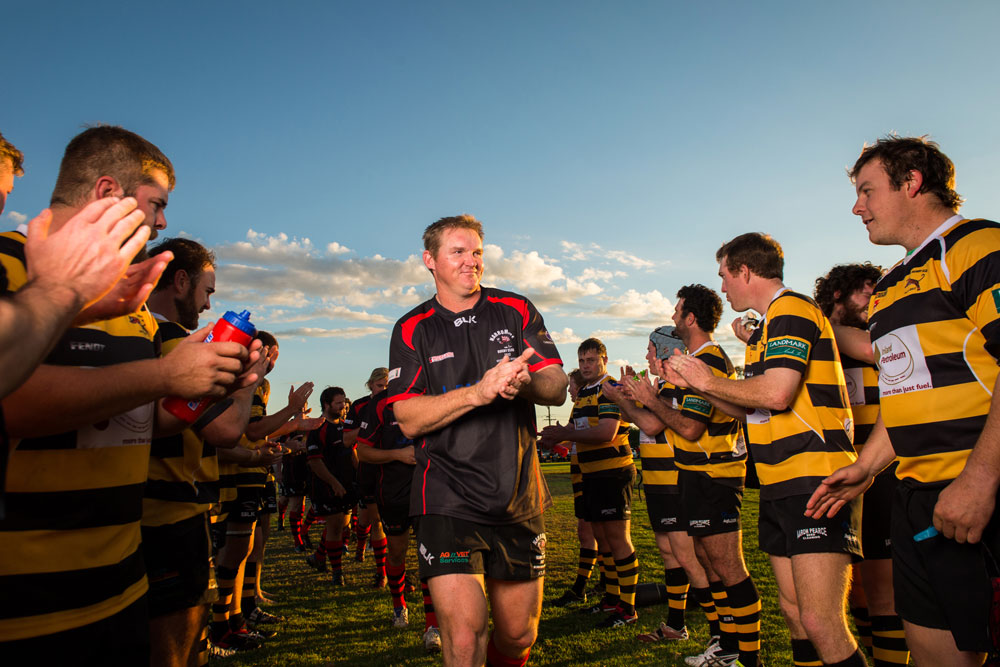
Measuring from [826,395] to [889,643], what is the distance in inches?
68.6

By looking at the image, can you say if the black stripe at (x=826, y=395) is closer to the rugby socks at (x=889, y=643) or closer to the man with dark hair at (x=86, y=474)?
the rugby socks at (x=889, y=643)

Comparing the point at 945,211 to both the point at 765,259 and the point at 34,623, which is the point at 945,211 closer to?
the point at 765,259

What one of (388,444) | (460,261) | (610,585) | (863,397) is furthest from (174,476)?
(610,585)

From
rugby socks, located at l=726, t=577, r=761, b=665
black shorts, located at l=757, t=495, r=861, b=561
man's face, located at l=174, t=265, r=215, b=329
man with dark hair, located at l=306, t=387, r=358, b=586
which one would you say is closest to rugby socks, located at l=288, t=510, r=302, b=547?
man with dark hair, located at l=306, t=387, r=358, b=586

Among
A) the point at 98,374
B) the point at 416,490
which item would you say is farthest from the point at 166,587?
the point at 98,374

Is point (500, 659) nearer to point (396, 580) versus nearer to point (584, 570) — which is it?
point (396, 580)

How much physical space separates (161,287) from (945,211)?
14.7 ft

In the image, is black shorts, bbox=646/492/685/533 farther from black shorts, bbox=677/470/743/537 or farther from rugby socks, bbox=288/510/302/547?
rugby socks, bbox=288/510/302/547

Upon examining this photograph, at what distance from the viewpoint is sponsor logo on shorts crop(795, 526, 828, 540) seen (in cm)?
336

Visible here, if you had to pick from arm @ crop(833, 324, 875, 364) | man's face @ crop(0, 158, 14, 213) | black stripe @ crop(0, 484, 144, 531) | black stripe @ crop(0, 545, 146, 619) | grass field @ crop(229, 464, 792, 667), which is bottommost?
grass field @ crop(229, 464, 792, 667)

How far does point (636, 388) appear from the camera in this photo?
5336mm

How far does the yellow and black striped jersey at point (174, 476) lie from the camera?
10.3 ft

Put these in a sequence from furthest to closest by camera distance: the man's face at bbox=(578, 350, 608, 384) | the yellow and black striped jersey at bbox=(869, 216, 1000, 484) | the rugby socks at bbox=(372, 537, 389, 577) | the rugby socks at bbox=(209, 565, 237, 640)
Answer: the rugby socks at bbox=(372, 537, 389, 577), the man's face at bbox=(578, 350, 608, 384), the rugby socks at bbox=(209, 565, 237, 640), the yellow and black striped jersey at bbox=(869, 216, 1000, 484)

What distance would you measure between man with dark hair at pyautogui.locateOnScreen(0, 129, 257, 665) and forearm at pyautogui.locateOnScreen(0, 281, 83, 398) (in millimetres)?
423
